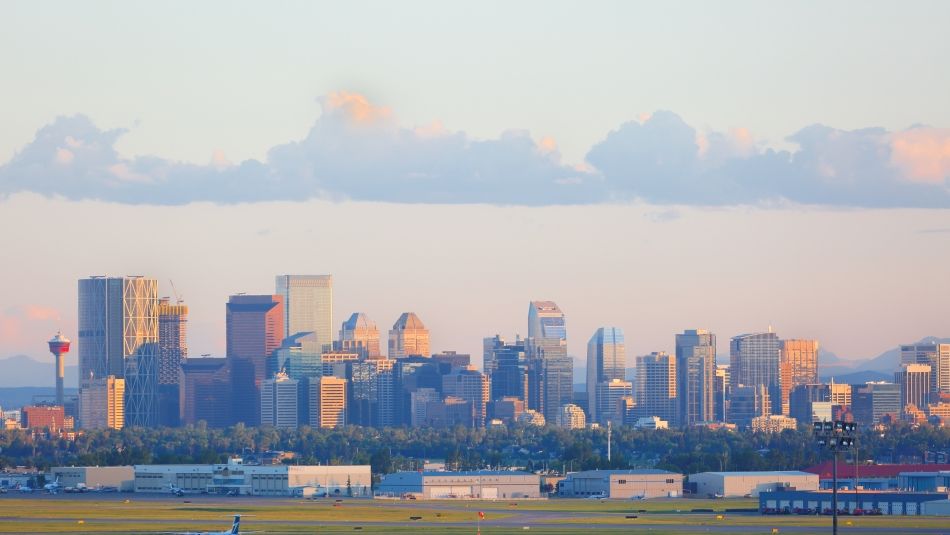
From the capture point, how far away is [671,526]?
7756 inches

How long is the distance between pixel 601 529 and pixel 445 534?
58.0 ft

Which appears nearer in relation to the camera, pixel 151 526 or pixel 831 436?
pixel 831 436

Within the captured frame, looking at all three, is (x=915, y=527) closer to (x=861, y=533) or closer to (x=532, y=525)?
(x=861, y=533)

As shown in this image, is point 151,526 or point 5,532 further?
point 151,526

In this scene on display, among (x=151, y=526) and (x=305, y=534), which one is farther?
(x=151, y=526)

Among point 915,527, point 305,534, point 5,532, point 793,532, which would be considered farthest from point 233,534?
point 915,527

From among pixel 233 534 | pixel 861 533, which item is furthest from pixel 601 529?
pixel 233 534

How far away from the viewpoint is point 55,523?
19800 centimetres

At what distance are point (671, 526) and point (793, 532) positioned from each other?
1762 cm

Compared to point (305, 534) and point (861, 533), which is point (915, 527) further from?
point (305, 534)

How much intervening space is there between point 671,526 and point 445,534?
89.2 ft

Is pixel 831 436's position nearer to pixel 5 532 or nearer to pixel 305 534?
pixel 305 534

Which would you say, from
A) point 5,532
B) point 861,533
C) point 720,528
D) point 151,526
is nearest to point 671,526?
point 720,528

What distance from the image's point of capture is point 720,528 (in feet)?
623
